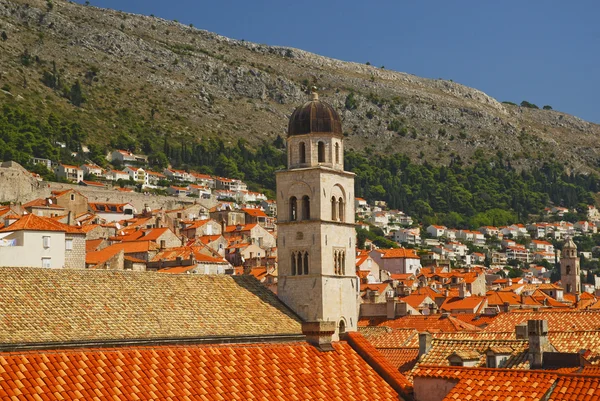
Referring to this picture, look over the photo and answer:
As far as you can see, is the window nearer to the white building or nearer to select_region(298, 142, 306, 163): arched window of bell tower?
select_region(298, 142, 306, 163): arched window of bell tower

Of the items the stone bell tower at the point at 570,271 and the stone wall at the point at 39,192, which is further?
the stone wall at the point at 39,192

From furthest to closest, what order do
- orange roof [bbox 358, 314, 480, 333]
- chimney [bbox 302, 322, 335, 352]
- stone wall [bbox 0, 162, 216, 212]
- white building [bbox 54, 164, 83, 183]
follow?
white building [bbox 54, 164, 83, 183]
stone wall [bbox 0, 162, 216, 212]
orange roof [bbox 358, 314, 480, 333]
chimney [bbox 302, 322, 335, 352]

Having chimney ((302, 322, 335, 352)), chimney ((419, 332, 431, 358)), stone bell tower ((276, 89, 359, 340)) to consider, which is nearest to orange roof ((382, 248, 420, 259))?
stone bell tower ((276, 89, 359, 340))

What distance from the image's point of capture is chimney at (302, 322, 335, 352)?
30938 mm

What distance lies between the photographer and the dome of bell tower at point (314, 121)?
4669 centimetres

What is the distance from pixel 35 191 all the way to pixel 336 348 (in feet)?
362

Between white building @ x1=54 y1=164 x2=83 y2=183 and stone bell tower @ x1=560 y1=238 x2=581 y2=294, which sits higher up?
white building @ x1=54 y1=164 x2=83 y2=183

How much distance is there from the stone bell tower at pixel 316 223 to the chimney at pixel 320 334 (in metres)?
13.2

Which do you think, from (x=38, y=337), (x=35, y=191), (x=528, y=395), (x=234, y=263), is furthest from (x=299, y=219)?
(x=35, y=191)

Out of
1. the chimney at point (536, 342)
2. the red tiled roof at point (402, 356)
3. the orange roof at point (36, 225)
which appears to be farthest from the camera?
the orange roof at point (36, 225)

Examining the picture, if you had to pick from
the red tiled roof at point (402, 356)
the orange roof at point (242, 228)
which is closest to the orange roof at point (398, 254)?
the orange roof at point (242, 228)

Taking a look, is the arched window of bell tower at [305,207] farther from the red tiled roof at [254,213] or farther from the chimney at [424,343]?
the red tiled roof at [254,213]

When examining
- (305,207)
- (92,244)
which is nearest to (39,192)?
(92,244)

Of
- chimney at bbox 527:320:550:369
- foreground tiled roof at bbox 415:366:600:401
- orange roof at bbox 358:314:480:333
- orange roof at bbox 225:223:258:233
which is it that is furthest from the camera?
orange roof at bbox 225:223:258:233
